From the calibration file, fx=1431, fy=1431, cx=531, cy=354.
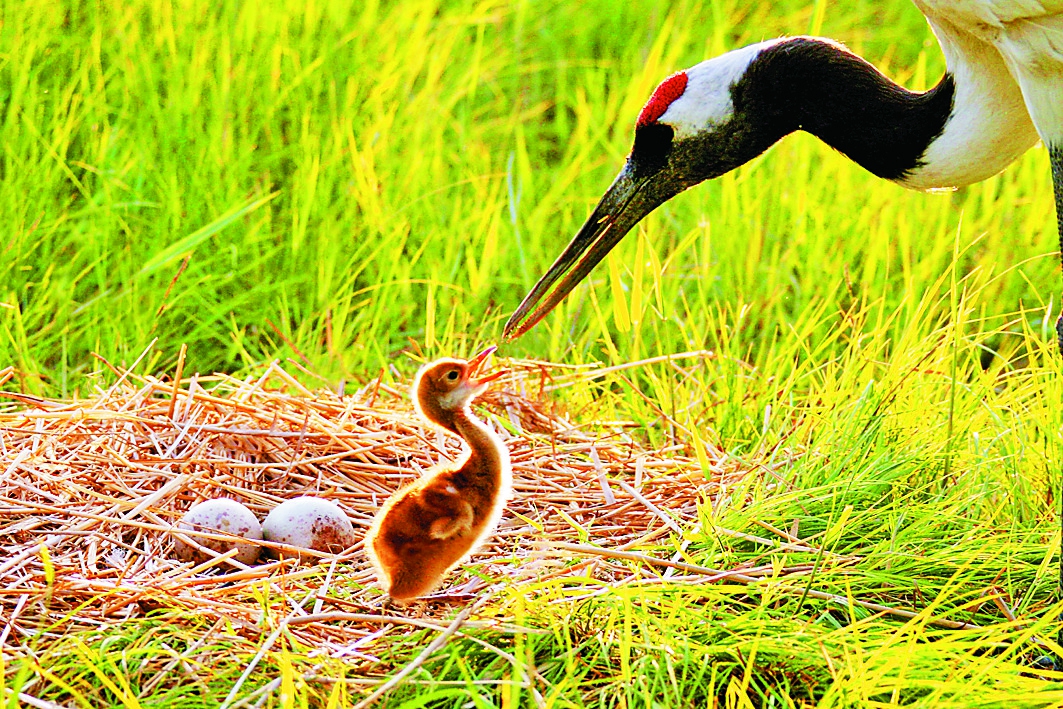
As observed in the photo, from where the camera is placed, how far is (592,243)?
3.61 meters

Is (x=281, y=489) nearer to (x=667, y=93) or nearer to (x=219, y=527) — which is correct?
(x=219, y=527)

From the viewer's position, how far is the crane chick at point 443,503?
2938 millimetres

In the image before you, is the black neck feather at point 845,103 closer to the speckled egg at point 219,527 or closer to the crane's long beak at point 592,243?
the crane's long beak at point 592,243

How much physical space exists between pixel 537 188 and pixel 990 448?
2.28 metres

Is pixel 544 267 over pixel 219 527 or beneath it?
over

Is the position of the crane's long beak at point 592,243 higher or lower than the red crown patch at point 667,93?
lower

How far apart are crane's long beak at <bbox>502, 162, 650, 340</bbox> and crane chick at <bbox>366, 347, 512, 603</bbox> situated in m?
0.37

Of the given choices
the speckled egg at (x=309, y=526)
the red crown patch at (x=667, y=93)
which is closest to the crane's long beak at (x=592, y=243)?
the red crown patch at (x=667, y=93)

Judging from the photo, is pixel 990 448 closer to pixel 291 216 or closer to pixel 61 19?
pixel 291 216

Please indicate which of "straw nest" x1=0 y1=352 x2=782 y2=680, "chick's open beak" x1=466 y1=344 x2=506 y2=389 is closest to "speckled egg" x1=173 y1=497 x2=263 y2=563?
"straw nest" x1=0 y1=352 x2=782 y2=680

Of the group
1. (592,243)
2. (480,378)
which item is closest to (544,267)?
(592,243)

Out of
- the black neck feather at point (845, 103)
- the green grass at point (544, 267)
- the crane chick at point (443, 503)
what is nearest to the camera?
the crane chick at point (443, 503)

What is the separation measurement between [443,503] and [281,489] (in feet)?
2.22

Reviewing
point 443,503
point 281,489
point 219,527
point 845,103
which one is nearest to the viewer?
point 443,503
